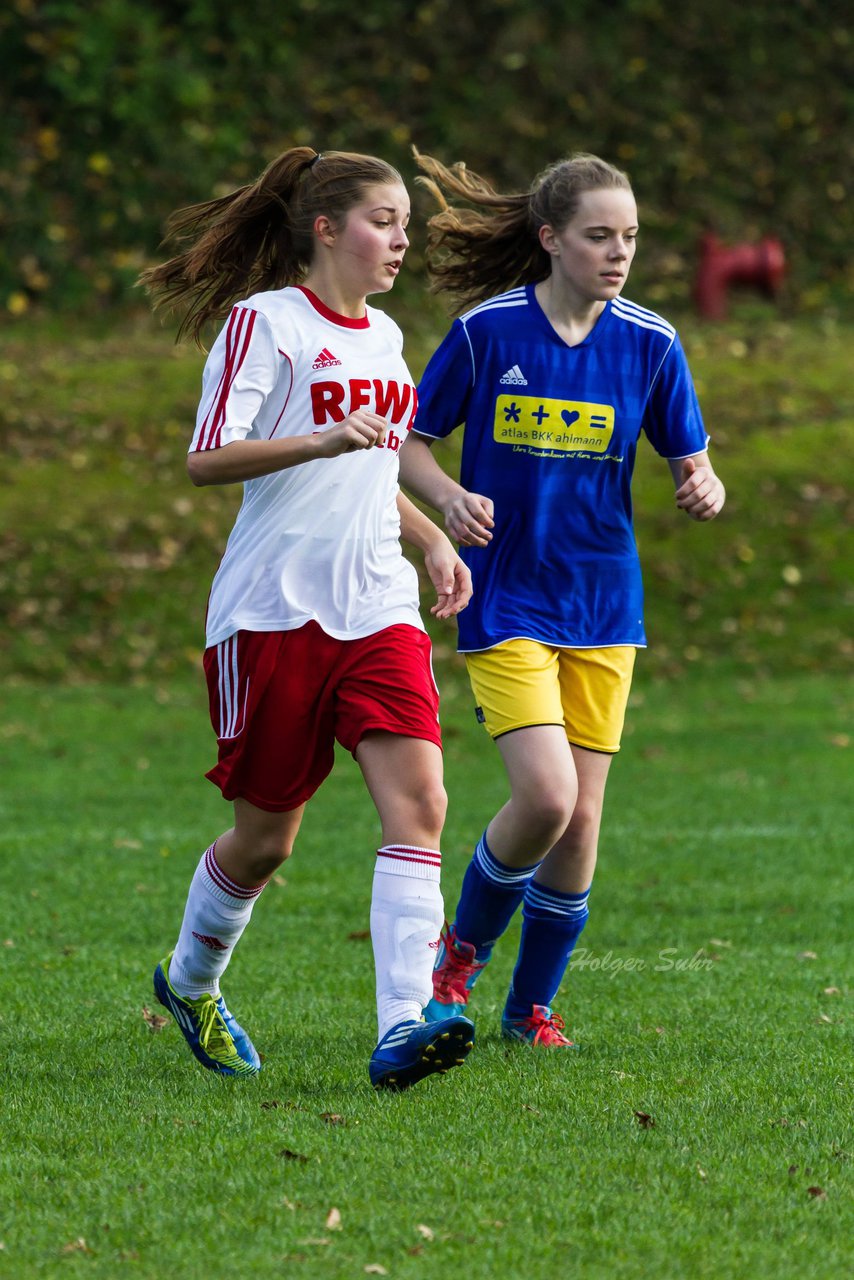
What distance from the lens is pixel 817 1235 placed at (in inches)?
129

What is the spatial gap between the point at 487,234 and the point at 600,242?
54 centimetres

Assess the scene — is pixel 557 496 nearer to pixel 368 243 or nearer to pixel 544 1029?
pixel 368 243

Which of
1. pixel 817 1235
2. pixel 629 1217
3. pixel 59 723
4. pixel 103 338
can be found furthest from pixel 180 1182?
pixel 103 338

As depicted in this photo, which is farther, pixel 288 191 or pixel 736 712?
pixel 736 712

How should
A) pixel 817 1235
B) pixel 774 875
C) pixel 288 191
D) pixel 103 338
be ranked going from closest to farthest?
pixel 817 1235 < pixel 288 191 < pixel 774 875 < pixel 103 338

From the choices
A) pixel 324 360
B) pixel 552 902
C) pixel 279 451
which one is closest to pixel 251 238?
pixel 324 360

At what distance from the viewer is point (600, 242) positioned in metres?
4.77

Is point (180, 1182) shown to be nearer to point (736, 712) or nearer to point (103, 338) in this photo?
point (736, 712)

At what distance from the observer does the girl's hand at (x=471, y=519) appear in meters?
4.45

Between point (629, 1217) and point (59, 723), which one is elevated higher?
point (629, 1217)

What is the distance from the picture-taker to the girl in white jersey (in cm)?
420

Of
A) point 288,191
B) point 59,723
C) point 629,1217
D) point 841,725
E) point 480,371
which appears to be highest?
point 288,191

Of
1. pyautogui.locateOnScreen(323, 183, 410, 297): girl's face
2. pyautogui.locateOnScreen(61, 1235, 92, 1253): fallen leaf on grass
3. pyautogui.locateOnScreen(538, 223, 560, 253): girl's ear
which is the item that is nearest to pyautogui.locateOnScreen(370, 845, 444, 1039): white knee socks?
pyautogui.locateOnScreen(61, 1235, 92, 1253): fallen leaf on grass

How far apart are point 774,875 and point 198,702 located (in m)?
6.00
